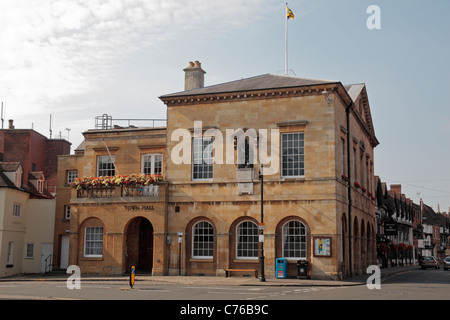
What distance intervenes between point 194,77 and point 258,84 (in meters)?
6.94

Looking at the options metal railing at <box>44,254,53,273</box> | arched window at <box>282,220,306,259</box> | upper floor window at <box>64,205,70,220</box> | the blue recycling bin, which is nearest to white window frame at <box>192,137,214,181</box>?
arched window at <box>282,220,306,259</box>

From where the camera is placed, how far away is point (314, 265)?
1085 inches

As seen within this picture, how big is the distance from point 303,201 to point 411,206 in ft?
173

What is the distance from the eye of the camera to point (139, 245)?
32469mm

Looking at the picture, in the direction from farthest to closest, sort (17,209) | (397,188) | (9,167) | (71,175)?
1. (397,188)
2. (71,175)
3. (9,167)
4. (17,209)

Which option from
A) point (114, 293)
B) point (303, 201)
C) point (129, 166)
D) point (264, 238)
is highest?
point (129, 166)

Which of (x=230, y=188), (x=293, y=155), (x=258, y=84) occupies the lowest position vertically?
(x=230, y=188)

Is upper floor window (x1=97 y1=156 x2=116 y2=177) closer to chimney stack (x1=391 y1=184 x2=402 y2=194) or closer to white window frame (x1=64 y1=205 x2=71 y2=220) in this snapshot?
white window frame (x1=64 y1=205 x2=71 y2=220)

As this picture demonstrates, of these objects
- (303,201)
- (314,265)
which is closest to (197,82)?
(303,201)

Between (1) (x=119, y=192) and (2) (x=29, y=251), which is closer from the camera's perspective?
(1) (x=119, y=192)

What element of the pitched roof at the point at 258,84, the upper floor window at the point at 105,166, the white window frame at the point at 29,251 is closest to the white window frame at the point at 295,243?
the pitched roof at the point at 258,84

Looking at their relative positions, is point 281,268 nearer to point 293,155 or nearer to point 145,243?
point 293,155

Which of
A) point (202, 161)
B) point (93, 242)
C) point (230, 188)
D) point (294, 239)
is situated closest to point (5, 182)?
point (93, 242)
